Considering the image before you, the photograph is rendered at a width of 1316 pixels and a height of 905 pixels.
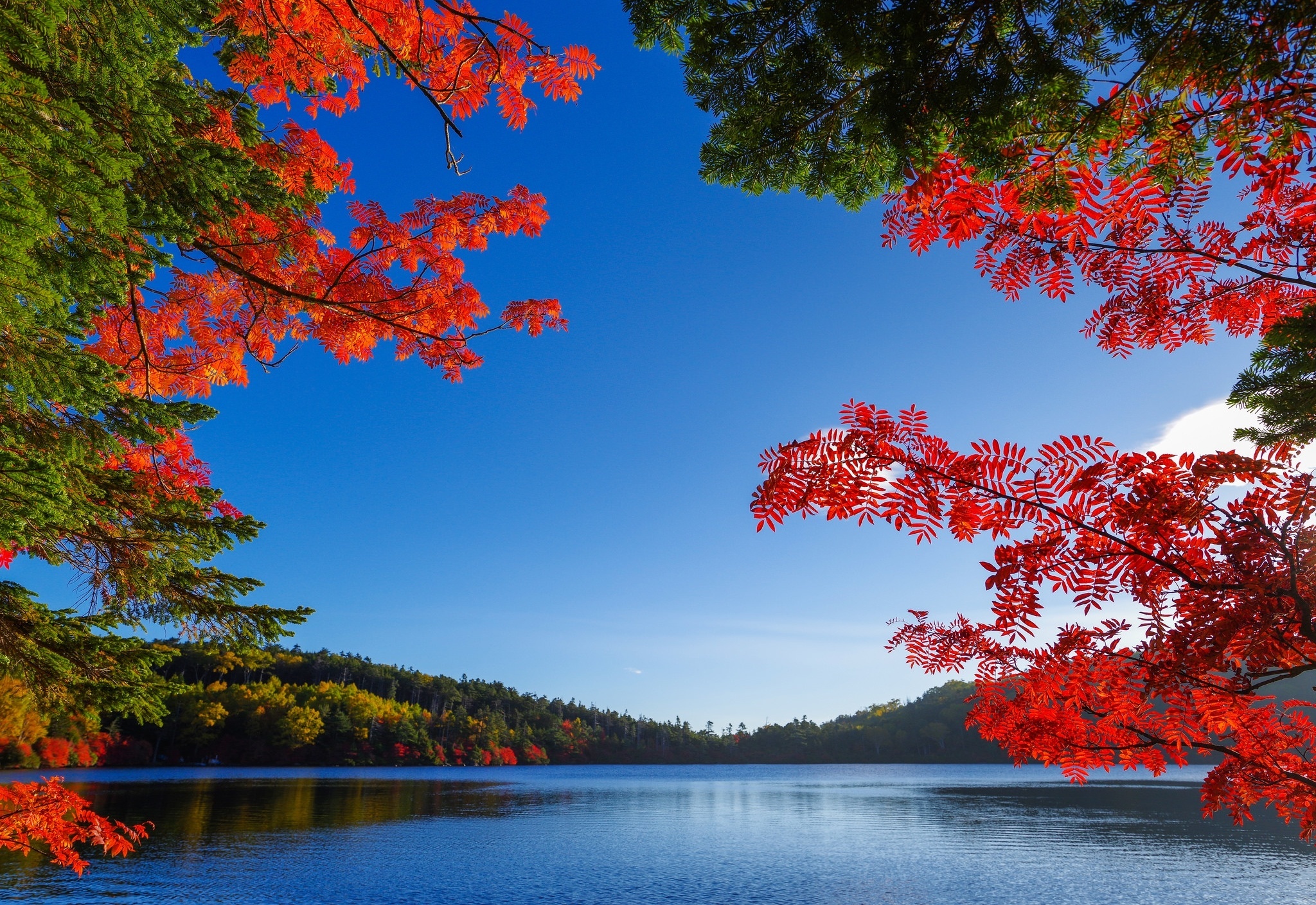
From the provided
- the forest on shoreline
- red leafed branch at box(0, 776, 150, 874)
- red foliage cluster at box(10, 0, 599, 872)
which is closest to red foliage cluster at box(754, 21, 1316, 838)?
red foliage cluster at box(10, 0, 599, 872)

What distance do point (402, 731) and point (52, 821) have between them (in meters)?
107

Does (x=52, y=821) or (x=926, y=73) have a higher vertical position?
(x=926, y=73)

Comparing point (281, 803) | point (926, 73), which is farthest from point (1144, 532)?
point (281, 803)

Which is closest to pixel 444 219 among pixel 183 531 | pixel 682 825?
pixel 183 531

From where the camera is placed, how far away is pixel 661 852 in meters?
25.4

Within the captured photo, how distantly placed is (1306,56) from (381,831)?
35.2 meters

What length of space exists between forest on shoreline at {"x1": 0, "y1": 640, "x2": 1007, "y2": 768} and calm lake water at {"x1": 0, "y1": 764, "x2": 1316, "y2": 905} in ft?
54.4

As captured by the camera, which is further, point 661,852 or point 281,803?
point 281,803

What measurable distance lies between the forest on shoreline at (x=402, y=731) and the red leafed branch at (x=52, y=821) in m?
45.1

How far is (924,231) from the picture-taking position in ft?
11.8

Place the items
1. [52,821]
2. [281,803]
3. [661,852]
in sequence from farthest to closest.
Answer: [281,803] < [661,852] < [52,821]

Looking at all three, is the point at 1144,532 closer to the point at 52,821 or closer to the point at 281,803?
the point at 52,821

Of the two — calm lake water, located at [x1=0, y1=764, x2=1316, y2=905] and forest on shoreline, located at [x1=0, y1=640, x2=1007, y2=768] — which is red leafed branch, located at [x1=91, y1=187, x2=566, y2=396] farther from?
forest on shoreline, located at [x1=0, y1=640, x2=1007, y2=768]

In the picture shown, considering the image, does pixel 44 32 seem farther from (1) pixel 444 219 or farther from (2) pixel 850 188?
(1) pixel 444 219
